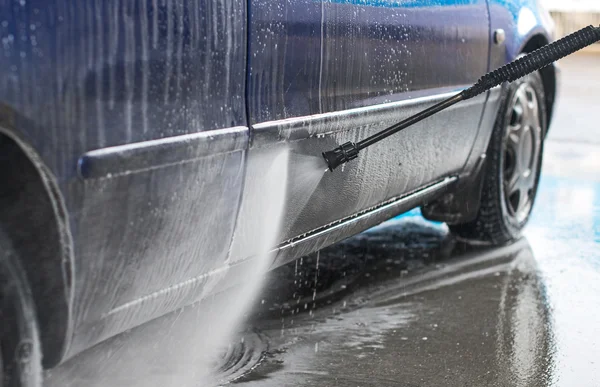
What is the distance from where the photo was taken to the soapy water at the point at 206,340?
7.61 ft

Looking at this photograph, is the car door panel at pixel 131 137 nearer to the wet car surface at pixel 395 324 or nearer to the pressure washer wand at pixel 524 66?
the wet car surface at pixel 395 324

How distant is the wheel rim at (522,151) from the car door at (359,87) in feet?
1.73

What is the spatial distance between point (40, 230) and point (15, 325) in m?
0.18

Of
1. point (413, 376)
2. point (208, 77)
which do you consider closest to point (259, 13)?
point (208, 77)

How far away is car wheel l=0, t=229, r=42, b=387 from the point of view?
169 centimetres

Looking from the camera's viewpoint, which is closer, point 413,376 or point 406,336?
point 413,376

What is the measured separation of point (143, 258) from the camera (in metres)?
1.95

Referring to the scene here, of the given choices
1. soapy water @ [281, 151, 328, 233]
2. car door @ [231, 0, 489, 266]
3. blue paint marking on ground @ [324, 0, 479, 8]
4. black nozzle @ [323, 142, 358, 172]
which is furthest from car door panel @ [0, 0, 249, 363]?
blue paint marking on ground @ [324, 0, 479, 8]

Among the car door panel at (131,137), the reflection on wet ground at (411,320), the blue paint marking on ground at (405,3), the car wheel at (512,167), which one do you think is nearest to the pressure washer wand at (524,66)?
the blue paint marking on ground at (405,3)

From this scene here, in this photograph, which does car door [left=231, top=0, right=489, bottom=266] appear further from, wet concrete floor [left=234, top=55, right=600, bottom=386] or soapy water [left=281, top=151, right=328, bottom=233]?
wet concrete floor [left=234, top=55, right=600, bottom=386]

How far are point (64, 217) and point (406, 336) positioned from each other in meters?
1.65

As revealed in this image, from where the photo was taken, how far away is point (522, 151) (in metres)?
4.26

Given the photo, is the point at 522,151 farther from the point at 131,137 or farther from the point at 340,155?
the point at 131,137

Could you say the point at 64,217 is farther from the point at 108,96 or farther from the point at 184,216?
the point at 184,216
